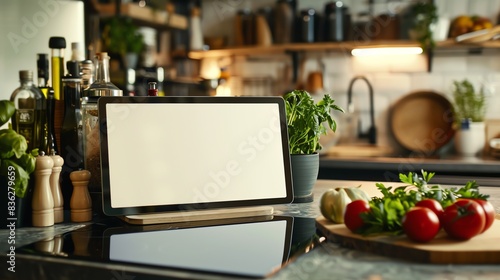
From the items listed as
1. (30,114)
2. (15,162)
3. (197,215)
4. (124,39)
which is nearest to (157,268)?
(197,215)

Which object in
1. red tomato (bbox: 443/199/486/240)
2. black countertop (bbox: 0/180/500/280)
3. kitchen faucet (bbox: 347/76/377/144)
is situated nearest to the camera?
black countertop (bbox: 0/180/500/280)

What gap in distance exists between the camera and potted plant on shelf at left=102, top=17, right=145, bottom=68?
3.42m

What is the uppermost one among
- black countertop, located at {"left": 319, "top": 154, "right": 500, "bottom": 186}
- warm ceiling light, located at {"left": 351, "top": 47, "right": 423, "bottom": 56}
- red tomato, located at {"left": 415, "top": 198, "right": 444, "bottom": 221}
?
warm ceiling light, located at {"left": 351, "top": 47, "right": 423, "bottom": 56}

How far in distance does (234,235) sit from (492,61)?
2945mm

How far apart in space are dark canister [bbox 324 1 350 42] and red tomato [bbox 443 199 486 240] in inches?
110

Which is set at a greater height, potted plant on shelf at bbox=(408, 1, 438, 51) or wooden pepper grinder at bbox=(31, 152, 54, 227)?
potted plant on shelf at bbox=(408, 1, 438, 51)

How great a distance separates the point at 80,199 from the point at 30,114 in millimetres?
299

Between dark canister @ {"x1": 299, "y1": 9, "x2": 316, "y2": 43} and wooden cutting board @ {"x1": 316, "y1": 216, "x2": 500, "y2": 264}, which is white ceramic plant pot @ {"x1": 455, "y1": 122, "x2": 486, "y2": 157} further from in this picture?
wooden cutting board @ {"x1": 316, "y1": 216, "x2": 500, "y2": 264}

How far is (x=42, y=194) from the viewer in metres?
1.24

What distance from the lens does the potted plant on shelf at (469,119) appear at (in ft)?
11.1

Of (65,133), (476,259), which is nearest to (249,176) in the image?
(65,133)

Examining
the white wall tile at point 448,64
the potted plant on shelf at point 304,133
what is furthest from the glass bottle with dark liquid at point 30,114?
the white wall tile at point 448,64

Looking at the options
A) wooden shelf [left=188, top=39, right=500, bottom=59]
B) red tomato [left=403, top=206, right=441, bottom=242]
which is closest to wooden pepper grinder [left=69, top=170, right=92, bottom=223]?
red tomato [left=403, top=206, right=441, bottom=242]

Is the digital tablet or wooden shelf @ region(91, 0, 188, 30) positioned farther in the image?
wooden shelf @ region(91, 0, 188, 30)
